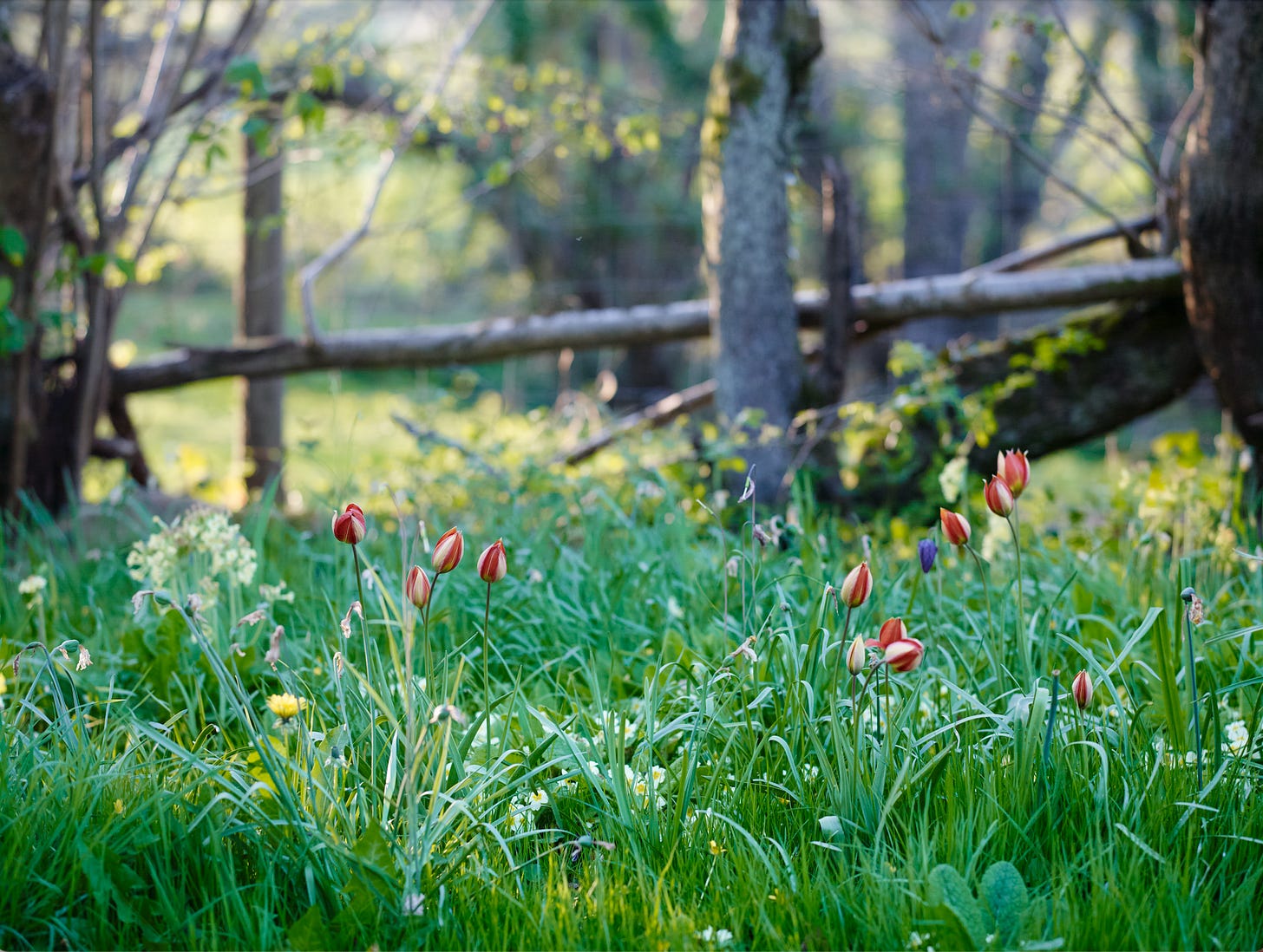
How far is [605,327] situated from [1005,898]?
3.34m

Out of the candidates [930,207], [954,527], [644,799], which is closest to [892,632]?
[954,527]

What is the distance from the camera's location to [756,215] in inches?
149

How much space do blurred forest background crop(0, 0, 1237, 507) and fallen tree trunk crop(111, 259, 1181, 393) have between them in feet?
0.64

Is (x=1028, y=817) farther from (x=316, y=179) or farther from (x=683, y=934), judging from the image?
(x=316, y=179)

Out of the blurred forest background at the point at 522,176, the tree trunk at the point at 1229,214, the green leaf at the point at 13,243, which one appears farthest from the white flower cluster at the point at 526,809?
the tree trunk at the point at 1229,214

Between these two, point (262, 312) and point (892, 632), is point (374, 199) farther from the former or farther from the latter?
point (892, 632)

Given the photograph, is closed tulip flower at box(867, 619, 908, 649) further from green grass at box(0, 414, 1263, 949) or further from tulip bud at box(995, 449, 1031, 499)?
tulip bud at box(995, 449, 1031, 499)

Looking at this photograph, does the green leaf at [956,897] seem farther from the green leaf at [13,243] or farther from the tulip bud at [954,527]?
the green leaf at [13,243]

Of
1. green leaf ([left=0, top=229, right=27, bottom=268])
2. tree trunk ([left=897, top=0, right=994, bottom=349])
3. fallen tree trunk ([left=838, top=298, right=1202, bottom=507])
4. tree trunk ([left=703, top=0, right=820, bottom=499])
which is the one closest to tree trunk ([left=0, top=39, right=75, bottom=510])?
green leaf ([left=0, top=229, right=27, bottom=268])

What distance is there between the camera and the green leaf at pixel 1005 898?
4.45 ft

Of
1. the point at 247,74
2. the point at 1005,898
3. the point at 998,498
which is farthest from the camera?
the point at 247,74

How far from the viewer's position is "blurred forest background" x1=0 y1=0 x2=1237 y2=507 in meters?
4.12

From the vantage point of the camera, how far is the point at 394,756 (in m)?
1.58

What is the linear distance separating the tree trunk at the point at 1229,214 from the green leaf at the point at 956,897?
9.59ft
